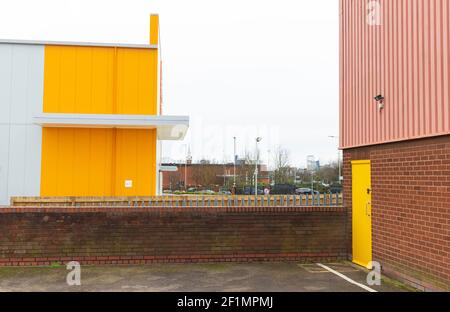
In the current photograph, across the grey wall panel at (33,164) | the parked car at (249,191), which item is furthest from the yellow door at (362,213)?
the parked car at (249,191)

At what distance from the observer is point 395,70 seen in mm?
7000

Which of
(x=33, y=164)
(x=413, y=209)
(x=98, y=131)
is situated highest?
(x=98, y=131)

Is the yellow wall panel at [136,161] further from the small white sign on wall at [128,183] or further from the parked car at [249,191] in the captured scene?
the parked car at [249,191]

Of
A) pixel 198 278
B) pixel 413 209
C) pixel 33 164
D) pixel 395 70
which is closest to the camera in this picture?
pixel 413 209

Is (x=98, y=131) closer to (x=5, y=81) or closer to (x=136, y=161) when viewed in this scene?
(x=136, y=161)

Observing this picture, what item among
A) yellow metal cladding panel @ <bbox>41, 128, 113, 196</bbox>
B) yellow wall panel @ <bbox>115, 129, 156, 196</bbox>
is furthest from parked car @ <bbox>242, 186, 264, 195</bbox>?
yellow metal cladding panel @ <bbox>41, 128, 113, 196</bbox>

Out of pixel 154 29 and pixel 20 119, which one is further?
pixel 154 29

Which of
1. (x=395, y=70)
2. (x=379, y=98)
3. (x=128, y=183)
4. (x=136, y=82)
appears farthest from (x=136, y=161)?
(x=395, y=70)

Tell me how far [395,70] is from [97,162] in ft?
26.1

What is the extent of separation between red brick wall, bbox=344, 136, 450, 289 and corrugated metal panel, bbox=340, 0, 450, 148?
11.3 inches

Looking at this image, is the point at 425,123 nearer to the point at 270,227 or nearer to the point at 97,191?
the point at 270,227

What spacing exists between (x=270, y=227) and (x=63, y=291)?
14.2 feet

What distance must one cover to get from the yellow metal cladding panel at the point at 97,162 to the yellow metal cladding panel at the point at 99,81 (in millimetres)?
698

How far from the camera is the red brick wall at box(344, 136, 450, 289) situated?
588 centimetres
